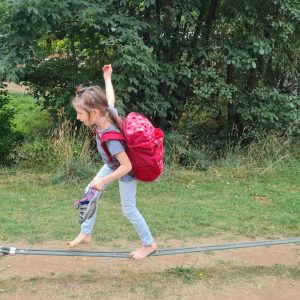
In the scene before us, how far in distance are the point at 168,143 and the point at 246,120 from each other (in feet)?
6.01

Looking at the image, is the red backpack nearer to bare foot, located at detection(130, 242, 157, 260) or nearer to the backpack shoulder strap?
the backpack shoulder strap

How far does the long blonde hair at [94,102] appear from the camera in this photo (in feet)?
11.8

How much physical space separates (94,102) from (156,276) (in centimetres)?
163

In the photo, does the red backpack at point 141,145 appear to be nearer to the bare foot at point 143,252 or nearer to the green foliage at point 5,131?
the bare foot at point 143,252

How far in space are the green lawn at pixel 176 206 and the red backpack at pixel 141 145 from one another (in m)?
1.53

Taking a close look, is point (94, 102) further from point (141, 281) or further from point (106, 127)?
point (141, 281)

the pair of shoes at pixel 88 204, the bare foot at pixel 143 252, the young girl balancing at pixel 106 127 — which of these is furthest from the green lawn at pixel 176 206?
the young girl balancing at pixel 106 127

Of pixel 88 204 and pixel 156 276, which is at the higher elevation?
pixel 88 204

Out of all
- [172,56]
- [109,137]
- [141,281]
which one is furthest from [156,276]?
[172,56]

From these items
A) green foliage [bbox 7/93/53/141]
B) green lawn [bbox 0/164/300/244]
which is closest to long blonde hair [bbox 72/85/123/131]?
green lawn [bbox 0/164/300/244]

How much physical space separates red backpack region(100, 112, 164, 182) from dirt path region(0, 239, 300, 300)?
0.95 metres

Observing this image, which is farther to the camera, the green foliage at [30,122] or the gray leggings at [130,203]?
the green foliage at [30,122]

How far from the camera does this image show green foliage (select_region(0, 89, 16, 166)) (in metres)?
8.87

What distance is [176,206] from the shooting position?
6.22 meters
